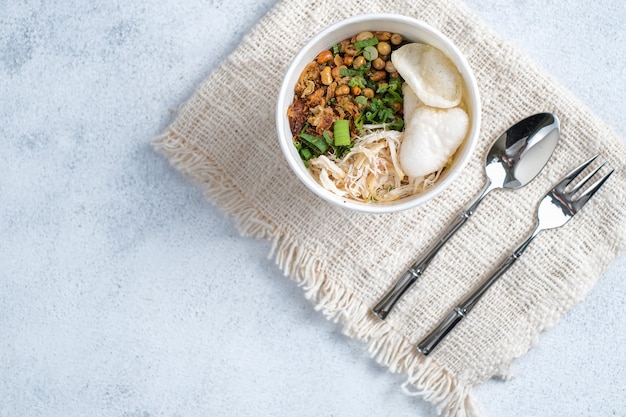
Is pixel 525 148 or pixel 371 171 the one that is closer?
pixel 371 171

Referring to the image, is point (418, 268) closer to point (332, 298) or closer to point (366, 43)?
point (332, 298)

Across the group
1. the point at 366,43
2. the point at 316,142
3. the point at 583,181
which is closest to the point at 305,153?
the point at 316,142

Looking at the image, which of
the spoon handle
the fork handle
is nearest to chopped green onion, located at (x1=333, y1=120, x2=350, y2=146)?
the spoon handle

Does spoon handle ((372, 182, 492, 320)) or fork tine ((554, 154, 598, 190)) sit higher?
fork tine ((554, 154, 598, 190))

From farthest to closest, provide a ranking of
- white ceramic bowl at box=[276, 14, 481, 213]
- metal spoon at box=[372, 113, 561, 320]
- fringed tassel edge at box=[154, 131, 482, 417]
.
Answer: fringed tassel edge at box=[154, 131, 482, 417]
metal spoon at box=[372, 113, 561, 320]
white ceramic bowl at box=[276, 14, 481, 213]

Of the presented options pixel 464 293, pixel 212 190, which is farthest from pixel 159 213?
pixel 464 293

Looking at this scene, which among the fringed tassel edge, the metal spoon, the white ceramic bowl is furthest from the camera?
the fringed tassel edge

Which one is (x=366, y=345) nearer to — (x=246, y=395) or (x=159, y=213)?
(x=246, y=395)

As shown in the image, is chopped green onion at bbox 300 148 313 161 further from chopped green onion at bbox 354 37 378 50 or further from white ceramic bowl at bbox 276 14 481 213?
chopped green onion at bbox 354 37 378 50
